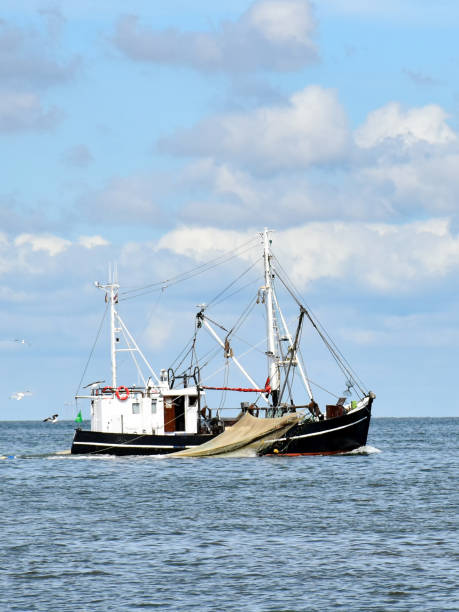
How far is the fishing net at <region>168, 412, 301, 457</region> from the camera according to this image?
6444 centimetres

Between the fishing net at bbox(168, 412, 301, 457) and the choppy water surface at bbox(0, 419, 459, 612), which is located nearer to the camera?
the choppy water surface at bbox(0, 419, 459, 612)

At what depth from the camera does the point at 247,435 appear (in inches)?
2549

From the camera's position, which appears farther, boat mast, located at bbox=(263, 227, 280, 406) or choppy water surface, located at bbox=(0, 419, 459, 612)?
boat mast, located at bbox=(263, 227, 280, 406)

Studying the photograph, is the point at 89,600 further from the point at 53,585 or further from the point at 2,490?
the point at 2,490

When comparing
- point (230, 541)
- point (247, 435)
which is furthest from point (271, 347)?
point (230, 541)

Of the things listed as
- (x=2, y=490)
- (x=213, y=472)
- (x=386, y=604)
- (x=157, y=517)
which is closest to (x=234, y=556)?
(x=386, y=604)

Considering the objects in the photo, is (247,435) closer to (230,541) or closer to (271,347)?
(271,347)

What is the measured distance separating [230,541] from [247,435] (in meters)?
31.7

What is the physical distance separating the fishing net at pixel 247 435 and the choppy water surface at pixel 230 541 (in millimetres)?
6064

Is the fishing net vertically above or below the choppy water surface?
above

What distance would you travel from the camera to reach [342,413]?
6744 cm

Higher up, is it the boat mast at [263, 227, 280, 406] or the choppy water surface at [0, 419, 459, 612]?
the boat mast at [263, 227, 280, 406]

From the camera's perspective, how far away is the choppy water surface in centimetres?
2525

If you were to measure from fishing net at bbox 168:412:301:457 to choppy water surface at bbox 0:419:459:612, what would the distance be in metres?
6.06
